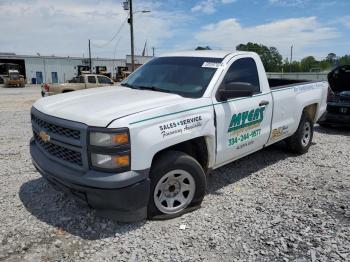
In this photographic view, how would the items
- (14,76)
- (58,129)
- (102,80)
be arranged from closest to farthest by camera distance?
(58,129) < (102,80) < (14,76)

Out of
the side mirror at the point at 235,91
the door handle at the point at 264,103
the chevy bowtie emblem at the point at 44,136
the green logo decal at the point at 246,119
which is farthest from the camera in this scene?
the door handle at the point at 264,103

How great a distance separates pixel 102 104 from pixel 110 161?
75cm

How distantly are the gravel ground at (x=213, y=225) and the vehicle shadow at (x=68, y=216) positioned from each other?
0.01m

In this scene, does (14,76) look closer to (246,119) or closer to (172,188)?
(246,119)

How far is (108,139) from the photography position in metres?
3.06

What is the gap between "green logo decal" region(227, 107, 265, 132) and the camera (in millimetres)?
4227

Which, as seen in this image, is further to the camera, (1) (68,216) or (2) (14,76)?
(2) (14,76)

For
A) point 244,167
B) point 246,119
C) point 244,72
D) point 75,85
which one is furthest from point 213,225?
point 75,85

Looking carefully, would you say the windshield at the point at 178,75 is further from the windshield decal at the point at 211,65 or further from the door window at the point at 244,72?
the door window at the point at 244,72

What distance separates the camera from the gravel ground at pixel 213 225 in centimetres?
318

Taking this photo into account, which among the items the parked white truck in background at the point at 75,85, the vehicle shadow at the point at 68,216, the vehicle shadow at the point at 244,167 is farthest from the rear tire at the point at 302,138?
the parked white truck in background at the point at 75,85

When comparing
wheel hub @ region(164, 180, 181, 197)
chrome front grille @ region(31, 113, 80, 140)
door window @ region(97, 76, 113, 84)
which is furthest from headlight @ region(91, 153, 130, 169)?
door window @ region(97, 76, 113, 84)

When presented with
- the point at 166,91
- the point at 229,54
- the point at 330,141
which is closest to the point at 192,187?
the point at 166,91

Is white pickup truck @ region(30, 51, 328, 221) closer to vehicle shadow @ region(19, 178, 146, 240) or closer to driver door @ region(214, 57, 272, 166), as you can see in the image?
driver door @ region(214, 57, 272, 166)
